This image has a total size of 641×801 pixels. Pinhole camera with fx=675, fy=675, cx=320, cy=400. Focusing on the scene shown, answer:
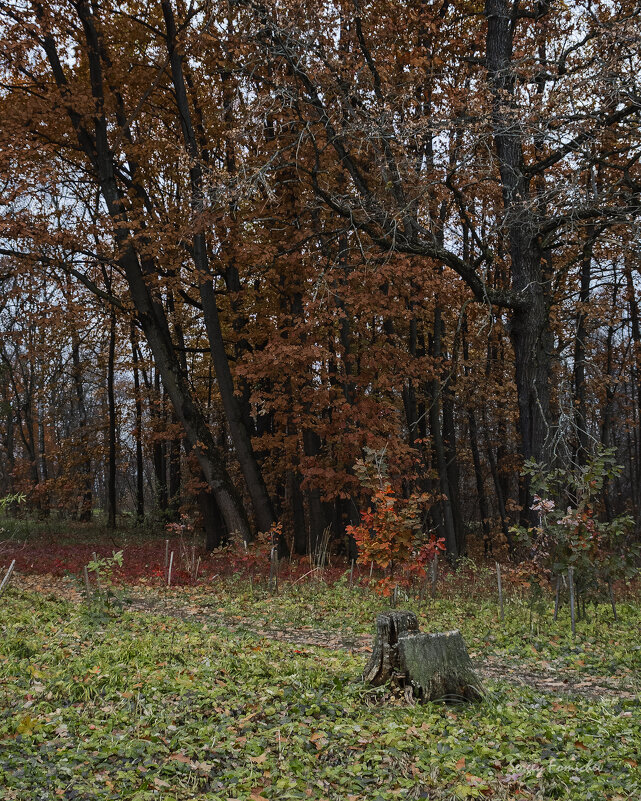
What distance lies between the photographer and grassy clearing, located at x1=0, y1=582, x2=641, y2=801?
12.7 ft

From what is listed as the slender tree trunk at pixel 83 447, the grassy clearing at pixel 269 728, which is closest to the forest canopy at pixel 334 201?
the grassy clearing at pixel 269 728

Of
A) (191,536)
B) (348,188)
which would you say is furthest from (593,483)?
(191,536)

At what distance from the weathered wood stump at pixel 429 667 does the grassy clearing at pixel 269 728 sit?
0.16 m

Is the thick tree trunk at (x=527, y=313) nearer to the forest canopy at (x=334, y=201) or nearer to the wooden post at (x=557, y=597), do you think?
the forest canopy at (x=334, y=201)

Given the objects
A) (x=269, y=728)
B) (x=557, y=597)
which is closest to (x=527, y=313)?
(x=557, y=597)

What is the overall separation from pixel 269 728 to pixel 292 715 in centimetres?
29

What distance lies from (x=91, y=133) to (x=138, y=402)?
993 cm

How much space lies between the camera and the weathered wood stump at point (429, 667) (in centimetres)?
527

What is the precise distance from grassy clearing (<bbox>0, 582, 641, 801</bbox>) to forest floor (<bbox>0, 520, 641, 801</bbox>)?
14 millimetres

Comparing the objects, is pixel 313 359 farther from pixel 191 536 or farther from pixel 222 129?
pixel 191 536

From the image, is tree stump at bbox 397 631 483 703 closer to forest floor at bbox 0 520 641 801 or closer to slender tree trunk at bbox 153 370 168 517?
forest floor at bbox 0 520 641 801

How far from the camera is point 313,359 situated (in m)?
13.6

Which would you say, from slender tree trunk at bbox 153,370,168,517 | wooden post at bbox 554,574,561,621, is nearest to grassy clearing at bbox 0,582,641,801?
A: wooden post at bbox 554,574,561,621

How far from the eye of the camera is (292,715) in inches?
190
